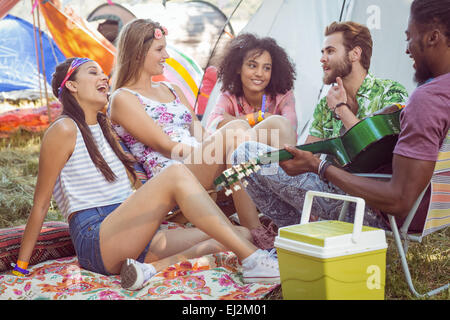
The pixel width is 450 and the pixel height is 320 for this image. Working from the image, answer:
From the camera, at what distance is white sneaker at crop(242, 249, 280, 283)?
196cm

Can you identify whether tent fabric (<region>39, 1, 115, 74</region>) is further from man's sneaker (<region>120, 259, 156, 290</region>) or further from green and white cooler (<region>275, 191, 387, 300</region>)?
green and white cooler (<region>275, 191, 387, 300</region>)

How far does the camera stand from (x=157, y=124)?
267 centimetres

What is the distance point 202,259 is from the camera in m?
2.21

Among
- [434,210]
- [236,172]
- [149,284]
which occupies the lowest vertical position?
[149,284]

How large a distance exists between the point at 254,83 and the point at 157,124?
3.05ft

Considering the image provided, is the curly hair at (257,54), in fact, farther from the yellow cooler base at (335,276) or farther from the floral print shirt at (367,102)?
the yellow cooler base at (335,276)

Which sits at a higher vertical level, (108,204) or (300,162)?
(300,162)

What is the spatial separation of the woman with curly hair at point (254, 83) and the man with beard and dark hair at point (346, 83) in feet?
1.27

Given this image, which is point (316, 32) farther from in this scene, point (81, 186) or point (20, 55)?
point (20, 55)

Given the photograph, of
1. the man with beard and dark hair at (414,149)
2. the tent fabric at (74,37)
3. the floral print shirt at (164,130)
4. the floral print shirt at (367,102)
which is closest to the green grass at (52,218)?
the man with beard and dark hair at (414,149)

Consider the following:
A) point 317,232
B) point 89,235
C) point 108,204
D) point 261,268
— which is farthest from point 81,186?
point 317,232

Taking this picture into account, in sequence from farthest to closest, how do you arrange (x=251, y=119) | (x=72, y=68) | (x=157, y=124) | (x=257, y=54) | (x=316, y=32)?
(x=316, y=32) < (x=257, y=54) < (x=251, y=119) < (x=157, y=124) < (x=72, y=68)

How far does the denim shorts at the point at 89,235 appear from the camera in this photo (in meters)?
2.01

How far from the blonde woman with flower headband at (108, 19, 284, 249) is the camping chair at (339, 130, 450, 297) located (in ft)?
2.30
